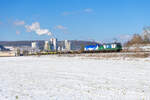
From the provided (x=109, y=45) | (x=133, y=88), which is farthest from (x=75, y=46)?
(x=133, y=88)

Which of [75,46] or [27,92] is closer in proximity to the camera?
[27,92]

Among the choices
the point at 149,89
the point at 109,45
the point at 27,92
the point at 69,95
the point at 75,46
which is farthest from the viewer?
the point at 75,46

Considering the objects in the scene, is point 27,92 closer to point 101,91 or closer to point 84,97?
point 84,97

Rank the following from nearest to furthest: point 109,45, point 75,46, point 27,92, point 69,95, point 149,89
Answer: point 69,95 → point 27,92 → point 149,89 → point 109,45 → point 75,46

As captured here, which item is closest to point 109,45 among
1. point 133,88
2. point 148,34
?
point 148,34

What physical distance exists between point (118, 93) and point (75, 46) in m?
191

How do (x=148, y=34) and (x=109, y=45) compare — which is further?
(x=148, y=34)

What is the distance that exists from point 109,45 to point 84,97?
201ft

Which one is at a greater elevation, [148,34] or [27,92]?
[148,34]

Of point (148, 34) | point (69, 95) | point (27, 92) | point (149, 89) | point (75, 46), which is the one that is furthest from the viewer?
point (75, 46)

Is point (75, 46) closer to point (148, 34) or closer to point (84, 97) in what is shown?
point (148, 34)

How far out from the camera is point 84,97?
7.63 m

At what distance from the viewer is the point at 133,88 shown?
368 inches

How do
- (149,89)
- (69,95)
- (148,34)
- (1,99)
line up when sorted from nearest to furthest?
1. (1,99)
2. (69,95)
3. (149,89)
4. (148,34)
